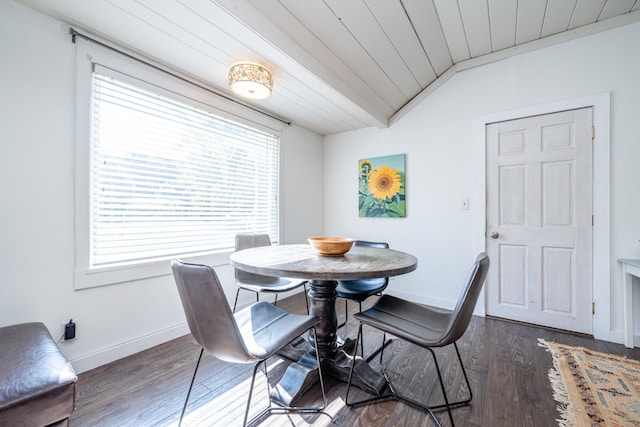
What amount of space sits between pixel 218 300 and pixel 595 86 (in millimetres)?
3289

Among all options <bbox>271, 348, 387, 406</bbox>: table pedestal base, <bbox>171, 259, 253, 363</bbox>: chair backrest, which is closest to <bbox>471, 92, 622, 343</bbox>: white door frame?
<bbox>271, 348, 387, 406</bbox>: table pedestal base

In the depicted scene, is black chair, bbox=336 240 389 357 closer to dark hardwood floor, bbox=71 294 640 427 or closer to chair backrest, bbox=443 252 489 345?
dark hardwood floor, bbox=71 294 640 427

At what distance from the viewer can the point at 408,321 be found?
4.56 ft

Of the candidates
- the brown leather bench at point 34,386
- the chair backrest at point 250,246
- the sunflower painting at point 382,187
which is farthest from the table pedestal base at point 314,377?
the sunflower painting at point 382,187

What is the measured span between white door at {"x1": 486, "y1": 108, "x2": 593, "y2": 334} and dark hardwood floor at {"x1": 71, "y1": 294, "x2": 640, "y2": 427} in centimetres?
37

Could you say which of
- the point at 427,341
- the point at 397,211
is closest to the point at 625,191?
the point at 397,211

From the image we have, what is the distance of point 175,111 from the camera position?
217 cm

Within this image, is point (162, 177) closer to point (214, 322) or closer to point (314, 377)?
point (214, 322)

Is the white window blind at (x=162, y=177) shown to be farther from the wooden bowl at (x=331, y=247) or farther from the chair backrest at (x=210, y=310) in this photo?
the wooden bowl at (x=331, y=247)

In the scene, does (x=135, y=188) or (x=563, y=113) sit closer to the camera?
(x=135, y=188)

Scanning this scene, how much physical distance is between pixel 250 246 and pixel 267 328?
122 cm

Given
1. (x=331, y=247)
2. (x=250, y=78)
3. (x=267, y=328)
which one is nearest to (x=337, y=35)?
(x=250, y=78)

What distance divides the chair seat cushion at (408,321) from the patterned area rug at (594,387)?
0.73m

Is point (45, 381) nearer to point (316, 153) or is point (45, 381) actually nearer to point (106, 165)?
point (106, 165)
